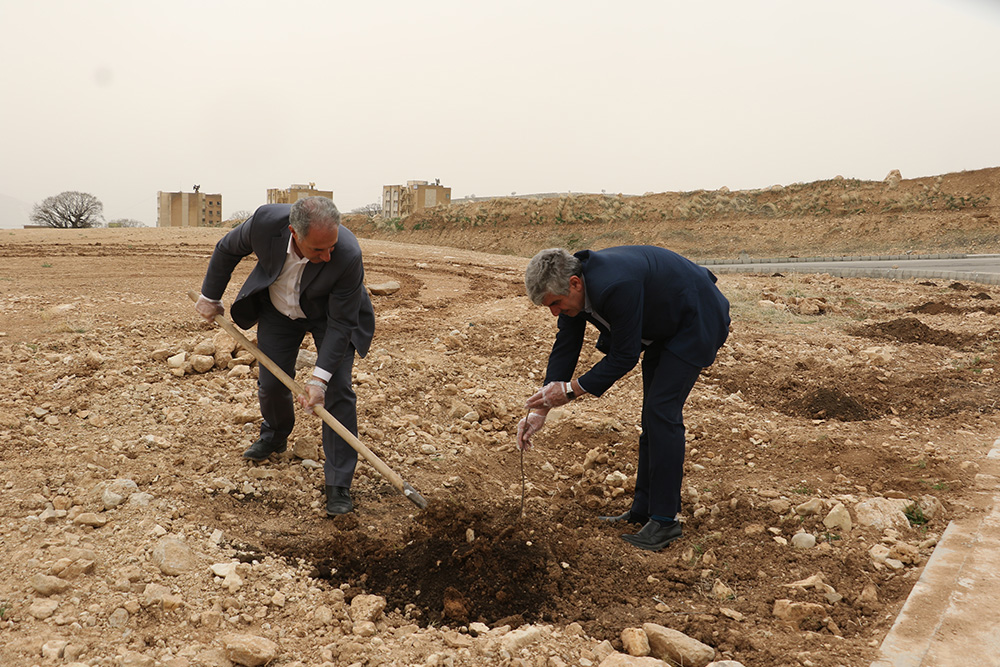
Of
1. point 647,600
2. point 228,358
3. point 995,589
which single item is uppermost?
point 228,358

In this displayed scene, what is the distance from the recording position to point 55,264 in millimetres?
11664

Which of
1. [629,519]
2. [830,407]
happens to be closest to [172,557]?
[629,519]

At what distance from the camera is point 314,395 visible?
11.0ft

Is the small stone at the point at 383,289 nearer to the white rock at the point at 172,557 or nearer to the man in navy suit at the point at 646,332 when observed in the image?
the man in navy suit at the point at 646,332

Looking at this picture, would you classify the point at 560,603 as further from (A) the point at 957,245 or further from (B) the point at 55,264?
(A) the point at 957,245

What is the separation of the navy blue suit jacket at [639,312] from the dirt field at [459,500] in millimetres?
879

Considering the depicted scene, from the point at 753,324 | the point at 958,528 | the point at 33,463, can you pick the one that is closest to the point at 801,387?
the point at 753,324

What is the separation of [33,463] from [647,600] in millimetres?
3079

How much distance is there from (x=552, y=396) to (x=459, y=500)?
37.0 inches

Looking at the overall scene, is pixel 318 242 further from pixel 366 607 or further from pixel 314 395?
pixel 366 607

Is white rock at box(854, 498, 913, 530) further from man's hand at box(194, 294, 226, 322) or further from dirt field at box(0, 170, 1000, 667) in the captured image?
man's hand at box(194, 294, 226, 322)

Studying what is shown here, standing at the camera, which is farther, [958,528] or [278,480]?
[278,480]

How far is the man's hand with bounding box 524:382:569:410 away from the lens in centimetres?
328

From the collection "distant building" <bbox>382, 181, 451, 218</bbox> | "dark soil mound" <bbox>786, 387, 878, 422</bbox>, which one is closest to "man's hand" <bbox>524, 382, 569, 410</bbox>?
"dark soil mound" <bbox>786, 387, 878, 422</bbox>
